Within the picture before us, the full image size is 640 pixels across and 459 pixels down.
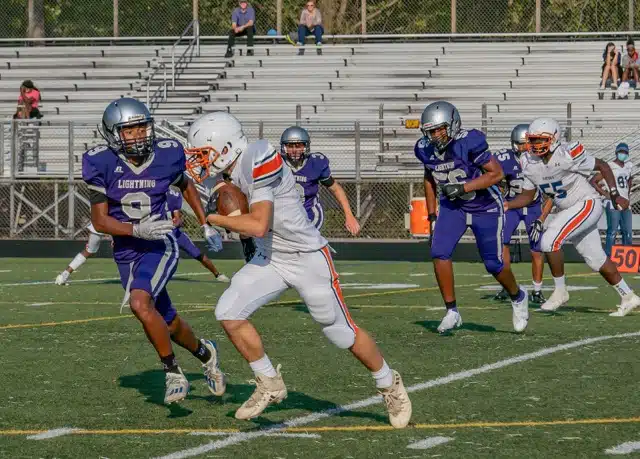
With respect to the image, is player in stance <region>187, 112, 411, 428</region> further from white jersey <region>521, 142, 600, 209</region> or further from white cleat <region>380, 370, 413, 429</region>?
white jersey <region>521, 142, 600, 209</region>

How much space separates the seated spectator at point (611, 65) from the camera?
24031mm

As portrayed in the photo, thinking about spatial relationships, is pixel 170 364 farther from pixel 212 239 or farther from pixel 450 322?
pixel 450 322

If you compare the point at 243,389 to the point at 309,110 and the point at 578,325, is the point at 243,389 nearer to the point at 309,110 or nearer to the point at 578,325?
the point at 578,325

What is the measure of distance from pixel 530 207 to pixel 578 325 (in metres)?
3.12

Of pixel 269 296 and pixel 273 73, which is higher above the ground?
pixel 273 73

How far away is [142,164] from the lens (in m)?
7.16

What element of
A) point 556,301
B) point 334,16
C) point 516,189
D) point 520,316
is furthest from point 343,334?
point 334,16

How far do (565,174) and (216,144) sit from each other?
5.88m

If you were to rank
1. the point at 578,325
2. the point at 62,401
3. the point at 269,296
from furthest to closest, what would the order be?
1. the point at 578,325
2. the point at 62,401
3. the point at 269,296

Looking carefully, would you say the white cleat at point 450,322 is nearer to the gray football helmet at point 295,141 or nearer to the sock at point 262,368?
the gray football helmet at point 295,141

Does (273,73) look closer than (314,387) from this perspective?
No

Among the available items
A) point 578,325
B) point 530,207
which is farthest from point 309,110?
point 578,325

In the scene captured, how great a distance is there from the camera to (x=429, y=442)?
585 cm

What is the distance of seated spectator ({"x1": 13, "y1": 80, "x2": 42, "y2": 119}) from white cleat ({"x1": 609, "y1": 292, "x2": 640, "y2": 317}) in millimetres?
15917
